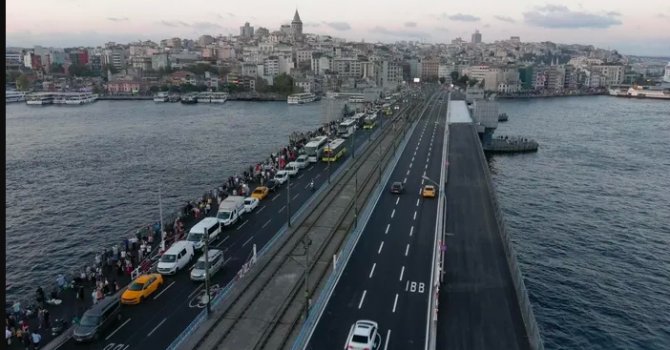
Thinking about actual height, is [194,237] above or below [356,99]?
below

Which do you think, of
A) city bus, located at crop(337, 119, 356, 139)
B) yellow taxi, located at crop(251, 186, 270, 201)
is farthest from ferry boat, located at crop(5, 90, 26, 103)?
yellow taxi, located at crop(251, 186, 270, 201)

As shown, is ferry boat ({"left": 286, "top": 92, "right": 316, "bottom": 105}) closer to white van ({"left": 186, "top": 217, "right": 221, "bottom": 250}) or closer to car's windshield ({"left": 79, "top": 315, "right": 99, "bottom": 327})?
white van ({"left": 186, "top": 217, "right": 221, "bottom": 250})

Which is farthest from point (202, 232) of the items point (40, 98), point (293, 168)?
point (40, 98)

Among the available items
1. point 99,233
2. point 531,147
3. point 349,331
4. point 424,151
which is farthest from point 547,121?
point 349,331

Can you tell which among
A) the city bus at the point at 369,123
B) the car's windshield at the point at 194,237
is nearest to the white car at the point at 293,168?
the car's windshield at the point at 194,237

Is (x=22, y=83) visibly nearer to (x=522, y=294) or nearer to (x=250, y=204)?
(x=250, y=204)

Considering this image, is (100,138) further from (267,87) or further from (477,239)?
(267,87)
